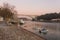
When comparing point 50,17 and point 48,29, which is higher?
point 50,17

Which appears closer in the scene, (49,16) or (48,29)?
(49,16)

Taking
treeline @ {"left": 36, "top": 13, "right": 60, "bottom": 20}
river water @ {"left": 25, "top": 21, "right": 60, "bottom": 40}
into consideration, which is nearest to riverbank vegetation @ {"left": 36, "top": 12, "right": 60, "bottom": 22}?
treeline @ {"left": 36, "top": 13, "right": 60, "bottom": 20}

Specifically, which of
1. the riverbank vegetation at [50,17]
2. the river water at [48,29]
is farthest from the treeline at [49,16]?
the river water at [48,29]

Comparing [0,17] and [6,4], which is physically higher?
[6,4]

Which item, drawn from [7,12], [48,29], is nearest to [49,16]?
[7,12]

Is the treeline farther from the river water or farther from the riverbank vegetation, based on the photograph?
the river water

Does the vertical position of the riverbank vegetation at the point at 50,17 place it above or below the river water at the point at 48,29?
above

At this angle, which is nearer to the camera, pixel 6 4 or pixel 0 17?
pixel 6 4

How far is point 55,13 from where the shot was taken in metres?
3.74

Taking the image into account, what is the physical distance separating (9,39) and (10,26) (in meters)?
1.20

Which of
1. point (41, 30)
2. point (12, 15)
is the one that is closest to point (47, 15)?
point (12, 15)

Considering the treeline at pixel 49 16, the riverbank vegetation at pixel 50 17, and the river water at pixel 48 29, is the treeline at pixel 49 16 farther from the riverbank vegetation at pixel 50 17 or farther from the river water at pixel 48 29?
the river water at pixel 48 29

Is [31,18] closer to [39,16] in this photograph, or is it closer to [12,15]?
[39,16]

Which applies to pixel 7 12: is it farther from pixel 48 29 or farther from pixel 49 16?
pixel 48 29
